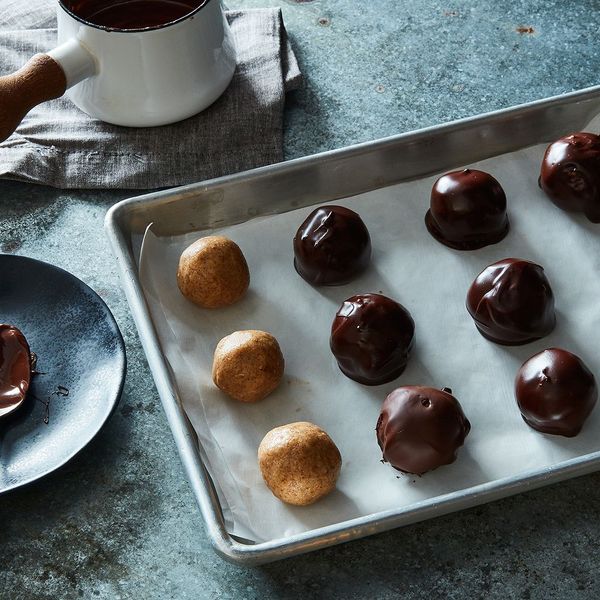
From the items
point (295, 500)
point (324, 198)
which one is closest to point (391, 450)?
point (295, 500)

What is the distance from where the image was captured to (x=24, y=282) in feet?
3.76

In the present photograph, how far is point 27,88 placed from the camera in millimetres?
1215

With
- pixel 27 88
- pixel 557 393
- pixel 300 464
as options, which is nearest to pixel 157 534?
pixel 300 464

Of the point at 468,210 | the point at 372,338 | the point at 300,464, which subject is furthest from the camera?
the point at 468,210

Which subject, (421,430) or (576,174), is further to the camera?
(576,174)

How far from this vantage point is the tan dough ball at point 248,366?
104cm

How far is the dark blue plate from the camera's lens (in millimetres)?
1010

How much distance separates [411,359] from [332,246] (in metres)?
0.16

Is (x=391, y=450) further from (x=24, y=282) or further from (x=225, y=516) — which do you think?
(x=24, y=282)

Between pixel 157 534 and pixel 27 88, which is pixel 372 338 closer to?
pixel 157 534

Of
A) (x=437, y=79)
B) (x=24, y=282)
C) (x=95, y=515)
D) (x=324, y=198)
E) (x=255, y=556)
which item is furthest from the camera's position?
(x=437, y=79)

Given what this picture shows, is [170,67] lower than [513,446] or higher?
higher

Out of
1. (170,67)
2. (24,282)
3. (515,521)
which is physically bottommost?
(515,521)

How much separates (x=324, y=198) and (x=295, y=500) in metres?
0.45
